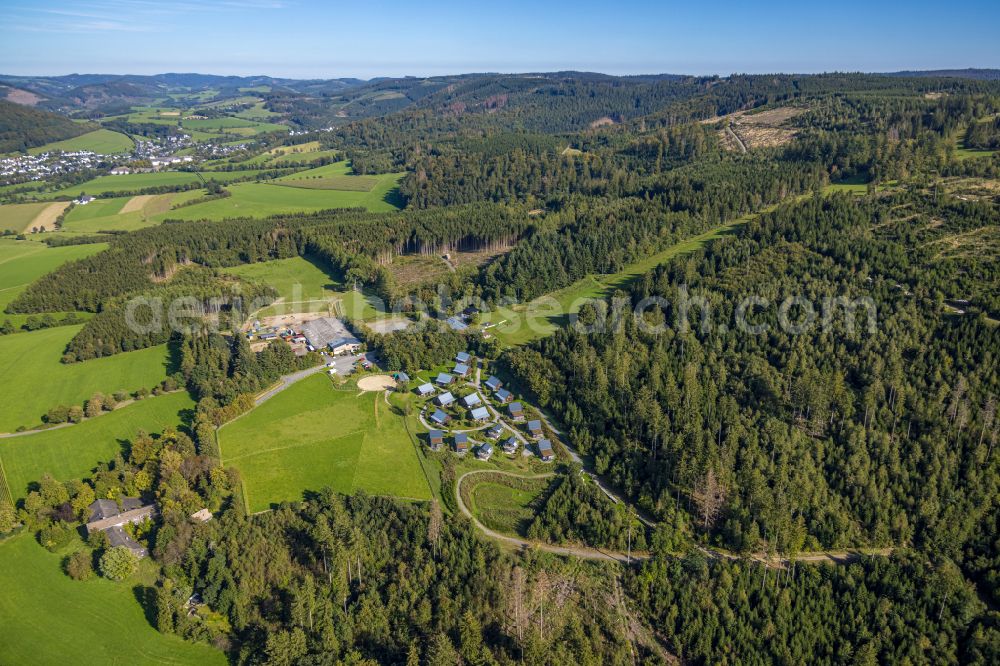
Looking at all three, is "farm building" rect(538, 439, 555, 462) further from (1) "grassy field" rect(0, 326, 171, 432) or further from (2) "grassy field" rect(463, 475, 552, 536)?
(1) "grassy field" rect(0, 326, 171, 432)

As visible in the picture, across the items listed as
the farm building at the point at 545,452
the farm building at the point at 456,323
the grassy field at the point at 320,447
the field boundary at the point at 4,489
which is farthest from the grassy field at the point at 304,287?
the farm building at the point at 545,452

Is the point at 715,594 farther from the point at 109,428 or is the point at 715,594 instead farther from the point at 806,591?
the point at 109,428

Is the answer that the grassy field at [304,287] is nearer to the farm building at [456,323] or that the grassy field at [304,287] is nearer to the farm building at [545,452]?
the farm building at [456,323]

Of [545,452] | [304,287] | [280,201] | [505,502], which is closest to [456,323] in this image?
[545,452]

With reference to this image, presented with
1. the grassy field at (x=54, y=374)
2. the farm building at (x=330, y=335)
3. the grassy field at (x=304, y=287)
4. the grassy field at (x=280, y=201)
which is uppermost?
the grassy field at (x=280, y=201)

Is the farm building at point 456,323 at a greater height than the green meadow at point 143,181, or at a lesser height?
lesser

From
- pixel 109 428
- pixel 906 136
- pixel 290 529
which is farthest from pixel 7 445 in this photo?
pixel 906 136

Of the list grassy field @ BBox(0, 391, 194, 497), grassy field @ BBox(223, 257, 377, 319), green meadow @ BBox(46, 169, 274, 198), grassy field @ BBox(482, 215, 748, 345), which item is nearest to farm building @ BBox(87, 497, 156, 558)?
grassy field @ BBox(0, 391, 194, 497)
